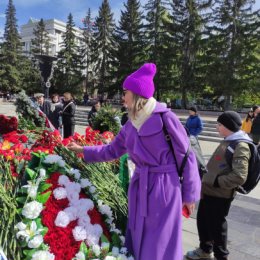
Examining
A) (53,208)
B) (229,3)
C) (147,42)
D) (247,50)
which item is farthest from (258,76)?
(53,208)

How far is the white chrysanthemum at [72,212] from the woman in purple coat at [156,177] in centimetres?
41

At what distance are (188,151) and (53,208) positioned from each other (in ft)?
3.15

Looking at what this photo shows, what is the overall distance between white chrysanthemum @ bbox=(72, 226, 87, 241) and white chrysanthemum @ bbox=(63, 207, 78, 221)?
7 centimetres

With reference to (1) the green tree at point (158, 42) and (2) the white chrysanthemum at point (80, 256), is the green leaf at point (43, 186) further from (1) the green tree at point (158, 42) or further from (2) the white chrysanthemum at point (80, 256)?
(1) the green tree at point (158, 42)

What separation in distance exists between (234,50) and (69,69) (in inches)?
939

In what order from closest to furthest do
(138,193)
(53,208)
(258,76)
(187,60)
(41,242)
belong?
(41,242), (53,208), (138,193), (258,76), (187,60)

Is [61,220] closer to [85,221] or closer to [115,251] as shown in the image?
[85,221]

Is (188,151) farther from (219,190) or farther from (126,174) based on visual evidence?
(126,174)

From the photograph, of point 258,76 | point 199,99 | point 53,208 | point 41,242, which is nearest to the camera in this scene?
point 41,242

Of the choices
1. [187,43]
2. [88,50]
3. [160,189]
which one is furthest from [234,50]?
[160,189]

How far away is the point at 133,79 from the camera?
7.55 ft

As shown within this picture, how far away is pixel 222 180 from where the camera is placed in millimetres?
3076

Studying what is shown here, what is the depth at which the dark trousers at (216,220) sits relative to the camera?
10.7ft

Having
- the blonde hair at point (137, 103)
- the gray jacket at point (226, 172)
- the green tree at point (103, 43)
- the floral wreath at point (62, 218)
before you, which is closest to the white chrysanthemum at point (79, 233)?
the floral wreath at point (62, 218)
